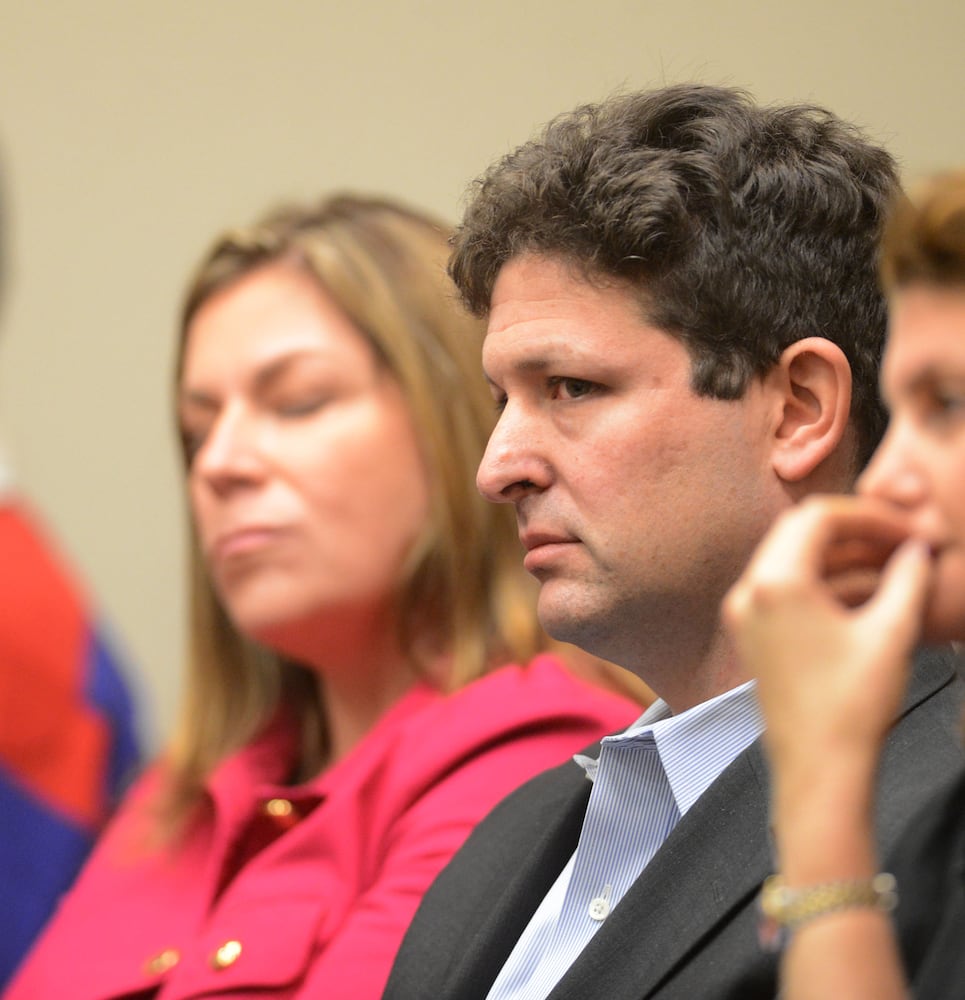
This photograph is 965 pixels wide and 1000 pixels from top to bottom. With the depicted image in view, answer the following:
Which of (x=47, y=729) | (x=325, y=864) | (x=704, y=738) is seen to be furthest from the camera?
(x=47, y=729)

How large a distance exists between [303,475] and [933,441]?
3.70 feet

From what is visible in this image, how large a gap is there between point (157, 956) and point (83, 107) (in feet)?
6.26

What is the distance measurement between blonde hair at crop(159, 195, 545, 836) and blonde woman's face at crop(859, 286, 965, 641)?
0.93m

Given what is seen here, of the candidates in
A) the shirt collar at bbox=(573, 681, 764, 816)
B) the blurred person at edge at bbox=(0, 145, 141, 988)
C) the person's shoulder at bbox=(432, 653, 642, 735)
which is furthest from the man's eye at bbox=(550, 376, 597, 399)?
the blurred person at edge at bbox=(0, 145, 141, 988)

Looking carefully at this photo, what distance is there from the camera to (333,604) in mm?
1842

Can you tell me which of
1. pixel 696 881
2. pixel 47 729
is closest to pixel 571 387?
pixel 696 881

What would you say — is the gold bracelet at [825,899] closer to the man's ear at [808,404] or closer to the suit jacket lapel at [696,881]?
the suit jacket lapel at [696,881]

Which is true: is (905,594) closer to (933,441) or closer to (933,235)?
(933,441)

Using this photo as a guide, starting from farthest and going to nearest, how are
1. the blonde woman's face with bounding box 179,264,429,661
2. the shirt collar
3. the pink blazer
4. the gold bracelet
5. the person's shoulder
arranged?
the blonde woman's face with bounding box 179,264,429,661, the person's shoulder, the pink blazer, the shirt collar, the gold bracelet

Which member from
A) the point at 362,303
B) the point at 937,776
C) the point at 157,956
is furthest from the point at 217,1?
the point at 937,776

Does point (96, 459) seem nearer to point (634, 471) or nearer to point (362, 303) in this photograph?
point (362, 303)

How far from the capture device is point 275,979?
1.53m

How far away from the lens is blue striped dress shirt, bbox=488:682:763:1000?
3.86 ft

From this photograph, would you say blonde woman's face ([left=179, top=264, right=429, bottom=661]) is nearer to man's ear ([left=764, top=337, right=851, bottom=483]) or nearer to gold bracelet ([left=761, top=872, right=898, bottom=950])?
man's ear ([left=764, top=337, right=851, bottom=483])
